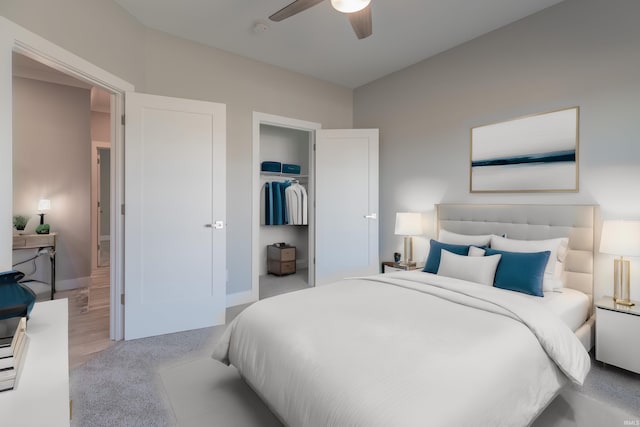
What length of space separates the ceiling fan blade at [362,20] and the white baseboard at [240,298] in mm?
2974

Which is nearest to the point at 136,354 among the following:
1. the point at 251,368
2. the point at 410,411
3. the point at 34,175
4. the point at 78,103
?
the point at 251,368

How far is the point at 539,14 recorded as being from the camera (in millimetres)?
2879

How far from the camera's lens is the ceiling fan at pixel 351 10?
80.9 inches

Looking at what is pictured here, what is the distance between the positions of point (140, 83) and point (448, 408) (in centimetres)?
351

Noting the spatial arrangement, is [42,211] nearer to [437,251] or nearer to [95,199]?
[95,199]

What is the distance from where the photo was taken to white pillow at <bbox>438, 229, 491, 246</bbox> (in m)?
2.99

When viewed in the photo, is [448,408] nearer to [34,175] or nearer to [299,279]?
[299,279]

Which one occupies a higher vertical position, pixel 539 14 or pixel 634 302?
pixel 539 14

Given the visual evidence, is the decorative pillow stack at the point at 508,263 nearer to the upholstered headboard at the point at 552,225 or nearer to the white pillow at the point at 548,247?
the white pillow at the point at 548,247

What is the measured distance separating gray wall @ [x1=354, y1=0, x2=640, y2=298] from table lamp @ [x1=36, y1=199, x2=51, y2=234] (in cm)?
423

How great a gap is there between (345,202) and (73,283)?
12.4 ft

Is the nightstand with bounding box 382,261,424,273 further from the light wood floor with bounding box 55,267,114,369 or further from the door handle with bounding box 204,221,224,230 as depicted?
the light wood floor with bounding box 55,267,114,369

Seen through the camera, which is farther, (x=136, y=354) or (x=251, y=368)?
(x=136, y=354)

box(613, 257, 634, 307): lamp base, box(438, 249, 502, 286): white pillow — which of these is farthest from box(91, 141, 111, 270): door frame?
box(613, 257, 634, 307): lamp base
